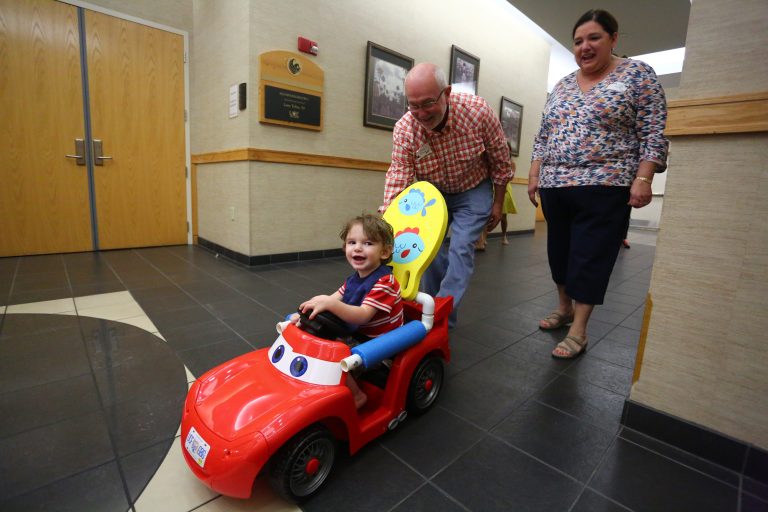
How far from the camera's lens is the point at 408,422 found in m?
1.34

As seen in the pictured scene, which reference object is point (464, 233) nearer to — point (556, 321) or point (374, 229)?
point (374, 229)

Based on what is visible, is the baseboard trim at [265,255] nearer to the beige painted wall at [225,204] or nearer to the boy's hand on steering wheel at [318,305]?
the beige painted wall at [225,204]

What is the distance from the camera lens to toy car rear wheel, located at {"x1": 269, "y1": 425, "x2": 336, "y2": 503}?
3.06 feet

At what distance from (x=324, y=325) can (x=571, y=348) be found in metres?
1.34

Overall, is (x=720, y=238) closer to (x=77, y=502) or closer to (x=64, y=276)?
(x=77, y=502)

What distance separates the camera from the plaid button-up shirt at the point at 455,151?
67.9 inches

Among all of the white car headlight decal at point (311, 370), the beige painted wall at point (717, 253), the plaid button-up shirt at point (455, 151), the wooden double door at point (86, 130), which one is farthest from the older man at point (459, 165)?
the wooden double door at point (86, 130)

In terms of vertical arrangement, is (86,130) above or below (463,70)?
below

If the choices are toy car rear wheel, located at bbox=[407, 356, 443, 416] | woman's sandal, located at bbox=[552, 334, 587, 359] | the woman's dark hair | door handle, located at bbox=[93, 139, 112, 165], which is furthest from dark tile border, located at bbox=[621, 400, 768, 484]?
door handle, located at bbox=[93, 139, 112, 165]

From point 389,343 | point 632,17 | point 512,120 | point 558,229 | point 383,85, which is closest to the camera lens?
point 389,343

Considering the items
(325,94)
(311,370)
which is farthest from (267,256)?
(311,370)

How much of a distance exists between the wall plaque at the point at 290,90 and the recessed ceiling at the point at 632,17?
2.45 m

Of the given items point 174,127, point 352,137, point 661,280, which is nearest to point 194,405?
point 661,280

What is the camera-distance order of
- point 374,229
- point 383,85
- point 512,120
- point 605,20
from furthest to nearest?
point 512,120
point 383,85
point 605,20
point 374,229
